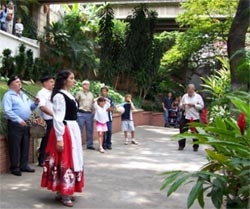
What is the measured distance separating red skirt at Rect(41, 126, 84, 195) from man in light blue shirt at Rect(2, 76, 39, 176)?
1.61 meters

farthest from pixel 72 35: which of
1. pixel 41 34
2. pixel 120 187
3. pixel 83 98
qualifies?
pixel 120 187

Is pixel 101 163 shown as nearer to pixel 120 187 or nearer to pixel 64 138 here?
pixel 120 187

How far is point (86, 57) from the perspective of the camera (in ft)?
65.7

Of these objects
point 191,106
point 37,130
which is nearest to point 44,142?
point 37,130

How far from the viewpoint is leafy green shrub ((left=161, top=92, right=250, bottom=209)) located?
3021 mm

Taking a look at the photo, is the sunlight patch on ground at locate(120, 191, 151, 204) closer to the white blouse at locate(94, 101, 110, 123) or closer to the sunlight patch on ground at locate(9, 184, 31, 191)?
the sunlight patch on ground at locate(9, 184, 31, 191)

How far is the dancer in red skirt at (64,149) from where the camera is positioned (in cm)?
538

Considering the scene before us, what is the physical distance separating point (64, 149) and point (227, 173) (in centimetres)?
249

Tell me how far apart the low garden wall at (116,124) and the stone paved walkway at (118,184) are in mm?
293

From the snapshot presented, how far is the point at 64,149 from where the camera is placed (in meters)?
5.41

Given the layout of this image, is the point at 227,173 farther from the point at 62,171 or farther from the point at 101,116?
the point at 101,116

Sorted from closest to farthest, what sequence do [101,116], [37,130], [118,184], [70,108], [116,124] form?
1. [70,108]
2. [118,184]
3. [37,130]
4. [101,116]
5. [116,124]

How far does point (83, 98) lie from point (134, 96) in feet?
39.5

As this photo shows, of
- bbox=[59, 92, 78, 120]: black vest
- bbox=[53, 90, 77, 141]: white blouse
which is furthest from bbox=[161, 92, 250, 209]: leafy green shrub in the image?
bbox=[59, 92, 78, 120]: black vest
